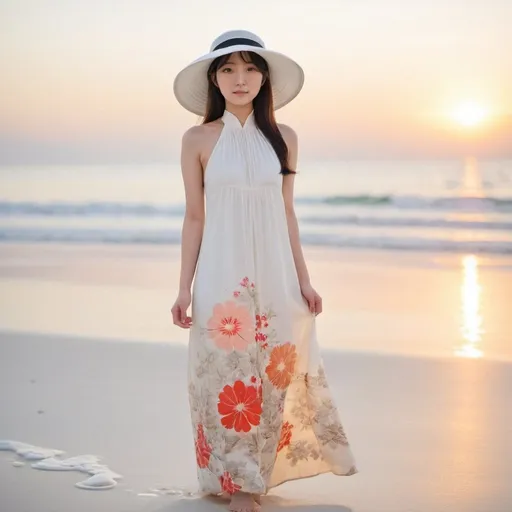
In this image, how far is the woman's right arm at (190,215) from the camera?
3.33m

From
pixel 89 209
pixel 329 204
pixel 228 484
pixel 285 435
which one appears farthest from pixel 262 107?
pixel 329 204

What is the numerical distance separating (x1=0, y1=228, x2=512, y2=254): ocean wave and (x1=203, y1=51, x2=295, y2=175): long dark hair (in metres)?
8.23

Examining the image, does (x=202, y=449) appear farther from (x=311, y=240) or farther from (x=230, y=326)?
(x=311, y=240)

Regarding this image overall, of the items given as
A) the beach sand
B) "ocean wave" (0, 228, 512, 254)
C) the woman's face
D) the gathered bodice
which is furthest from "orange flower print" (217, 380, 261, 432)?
"ocean wave" (0, 228, 512, 254)

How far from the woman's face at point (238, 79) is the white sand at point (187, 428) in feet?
4.71

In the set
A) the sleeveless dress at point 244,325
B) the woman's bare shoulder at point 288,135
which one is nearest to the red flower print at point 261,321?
the sleeveless dress at point 244,325

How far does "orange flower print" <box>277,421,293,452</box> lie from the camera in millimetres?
3410

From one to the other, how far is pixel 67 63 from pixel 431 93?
7994 millimetres

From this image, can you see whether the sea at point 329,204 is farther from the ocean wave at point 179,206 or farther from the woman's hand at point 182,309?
the woman's hand at point 182,309

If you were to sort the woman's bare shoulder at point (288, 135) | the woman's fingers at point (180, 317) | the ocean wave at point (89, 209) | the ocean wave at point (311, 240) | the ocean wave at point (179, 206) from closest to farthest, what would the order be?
1. the woman's fingers at point (180, 317)
2. the woman's bare shoulder at point (288, 135)
3. the ocean wave at point (311, 240)
4. the ocean wave at point (179, 206)
5. the ocean wave at point (89, 209)

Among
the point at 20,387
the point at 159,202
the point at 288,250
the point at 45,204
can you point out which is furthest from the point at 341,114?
the point at 288,250

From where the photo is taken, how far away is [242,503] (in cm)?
329

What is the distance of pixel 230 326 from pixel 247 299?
11 centimetres

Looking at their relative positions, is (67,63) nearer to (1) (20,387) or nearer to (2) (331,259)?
(2) (331,259)
